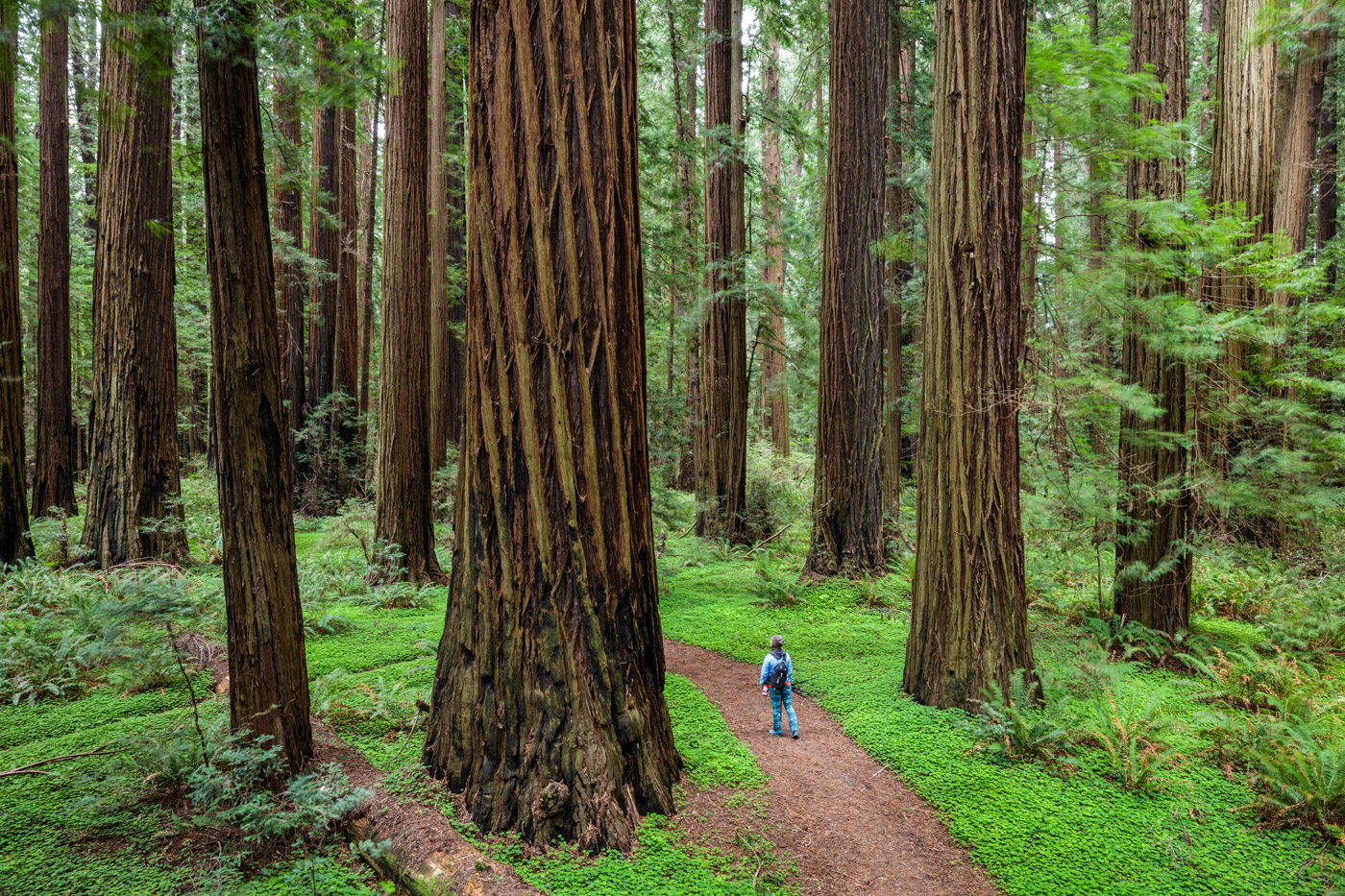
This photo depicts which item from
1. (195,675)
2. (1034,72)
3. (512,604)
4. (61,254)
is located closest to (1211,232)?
(1034,72)

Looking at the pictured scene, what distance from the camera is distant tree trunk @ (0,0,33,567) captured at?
7.54m

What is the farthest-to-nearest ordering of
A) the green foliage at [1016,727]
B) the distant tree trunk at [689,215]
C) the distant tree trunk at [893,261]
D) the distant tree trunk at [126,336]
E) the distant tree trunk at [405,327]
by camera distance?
the distant tree trunk at [689,215] → the distant tree trunk at [893,261] → the distant tree trunk at [405,327] → the distant tree trunk at [126,336] → the green foliage at [1016,727]

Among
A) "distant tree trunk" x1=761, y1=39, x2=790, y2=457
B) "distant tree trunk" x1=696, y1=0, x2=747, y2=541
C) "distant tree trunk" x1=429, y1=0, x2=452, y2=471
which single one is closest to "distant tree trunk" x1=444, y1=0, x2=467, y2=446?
"distant tree trunk" x1=429, y1=0, x2=452, y2=471

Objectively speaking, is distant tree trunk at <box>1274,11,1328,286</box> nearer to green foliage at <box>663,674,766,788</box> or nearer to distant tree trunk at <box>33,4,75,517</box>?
green foliage at <box>663,674,766,788</box>

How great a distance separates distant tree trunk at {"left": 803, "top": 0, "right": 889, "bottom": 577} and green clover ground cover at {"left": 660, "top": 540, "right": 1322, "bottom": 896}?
104 inches

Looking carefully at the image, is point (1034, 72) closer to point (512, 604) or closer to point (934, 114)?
point (934, 114)

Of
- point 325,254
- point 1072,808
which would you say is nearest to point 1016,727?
point 1072,808

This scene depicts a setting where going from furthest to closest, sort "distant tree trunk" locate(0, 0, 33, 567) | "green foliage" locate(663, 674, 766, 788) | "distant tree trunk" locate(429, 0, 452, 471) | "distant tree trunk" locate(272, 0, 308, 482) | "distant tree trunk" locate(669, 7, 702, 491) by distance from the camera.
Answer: "distant tree trunk" locate(272, 0, 308, 482)
"distant tree trunk" locate(669, 7, 702, 491)
"distant tree trunk" locate(429, 0, 452, 471)
"distant tree trunk" locate(0, 0, 33, 567)
"green foliage" locate(663, 674, 766, 788)

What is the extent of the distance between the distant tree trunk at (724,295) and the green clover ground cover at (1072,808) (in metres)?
4.52

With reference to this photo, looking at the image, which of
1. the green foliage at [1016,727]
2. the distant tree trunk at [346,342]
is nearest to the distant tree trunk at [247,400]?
the green foliage at [1016,727]

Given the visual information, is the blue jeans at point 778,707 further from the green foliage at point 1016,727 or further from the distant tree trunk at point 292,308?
the distant tree trunk at point 292,308

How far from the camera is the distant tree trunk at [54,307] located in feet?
36.3

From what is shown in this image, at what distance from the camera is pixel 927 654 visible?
518 centimetres

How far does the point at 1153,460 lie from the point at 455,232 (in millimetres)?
16473
